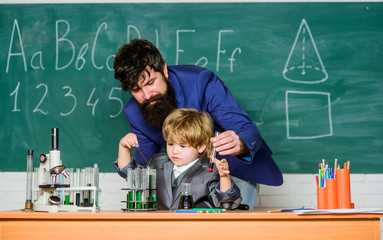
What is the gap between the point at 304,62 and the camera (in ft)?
10.5

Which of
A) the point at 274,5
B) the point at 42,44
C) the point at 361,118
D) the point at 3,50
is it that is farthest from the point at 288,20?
the point at 3,50

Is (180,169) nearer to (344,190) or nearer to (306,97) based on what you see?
(344,190)

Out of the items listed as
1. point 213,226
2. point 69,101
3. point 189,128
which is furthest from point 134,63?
point 213,226

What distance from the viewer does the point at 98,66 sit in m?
3.23

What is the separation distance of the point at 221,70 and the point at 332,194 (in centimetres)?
172

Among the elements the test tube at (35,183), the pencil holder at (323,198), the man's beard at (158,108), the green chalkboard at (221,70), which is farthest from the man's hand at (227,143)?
the green chalkboard at (221,70)

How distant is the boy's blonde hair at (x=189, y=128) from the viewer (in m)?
2.16

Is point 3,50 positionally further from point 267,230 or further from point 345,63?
point 267,230

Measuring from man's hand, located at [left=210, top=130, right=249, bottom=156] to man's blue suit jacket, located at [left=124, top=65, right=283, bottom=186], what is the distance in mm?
205

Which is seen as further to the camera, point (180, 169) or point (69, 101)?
point (69, 101)

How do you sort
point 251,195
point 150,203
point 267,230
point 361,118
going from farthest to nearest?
1. point 361,118
2. point 251,195
3. point 150,203
4. point 267,230

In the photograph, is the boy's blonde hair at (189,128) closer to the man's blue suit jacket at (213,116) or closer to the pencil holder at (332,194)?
the man's blue suit jacket at (213,116)

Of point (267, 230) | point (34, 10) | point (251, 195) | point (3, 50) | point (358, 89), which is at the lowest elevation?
point (267, 230)

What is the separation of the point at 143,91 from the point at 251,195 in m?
0.73
